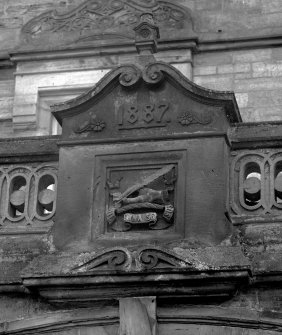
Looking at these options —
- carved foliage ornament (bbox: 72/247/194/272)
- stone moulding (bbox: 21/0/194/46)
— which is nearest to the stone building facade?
carved foliage ornament (bbox: 72/247/194/272)

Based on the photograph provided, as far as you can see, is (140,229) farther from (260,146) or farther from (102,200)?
(260,146)

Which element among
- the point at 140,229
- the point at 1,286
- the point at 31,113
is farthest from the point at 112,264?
the point at 31,113

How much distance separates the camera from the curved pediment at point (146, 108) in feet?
30.9

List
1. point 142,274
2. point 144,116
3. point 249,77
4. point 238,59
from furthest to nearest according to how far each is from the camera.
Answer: point 238,59 → point 249,77 → point 144,116 → point 142,274

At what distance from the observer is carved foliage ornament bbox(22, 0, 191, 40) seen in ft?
45.2

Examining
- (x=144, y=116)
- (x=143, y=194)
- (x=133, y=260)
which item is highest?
(x=144, y=116)

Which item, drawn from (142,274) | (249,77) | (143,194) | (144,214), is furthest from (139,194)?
(249,77)

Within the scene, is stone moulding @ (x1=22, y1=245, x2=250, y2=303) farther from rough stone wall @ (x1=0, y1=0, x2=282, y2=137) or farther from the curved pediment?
rough stone wall @ (x1=0, y1=0, x2=282, y2=137)

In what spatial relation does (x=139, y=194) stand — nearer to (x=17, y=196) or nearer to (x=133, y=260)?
(x=133, y=260)

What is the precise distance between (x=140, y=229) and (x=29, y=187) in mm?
1164

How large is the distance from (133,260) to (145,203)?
1.61 ft

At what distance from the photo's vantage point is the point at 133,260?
8914 millimetres

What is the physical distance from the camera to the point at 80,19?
46.1ft

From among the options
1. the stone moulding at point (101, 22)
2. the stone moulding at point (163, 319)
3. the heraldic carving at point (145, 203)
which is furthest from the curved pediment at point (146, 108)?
the stone moulding at point (101, 22)
